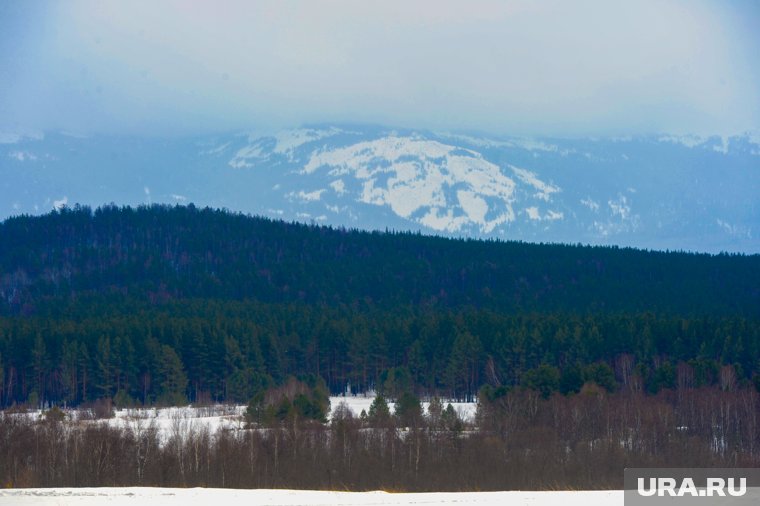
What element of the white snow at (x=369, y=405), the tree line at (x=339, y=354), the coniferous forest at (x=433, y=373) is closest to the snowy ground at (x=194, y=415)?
the white snow at (x=369, y=405)

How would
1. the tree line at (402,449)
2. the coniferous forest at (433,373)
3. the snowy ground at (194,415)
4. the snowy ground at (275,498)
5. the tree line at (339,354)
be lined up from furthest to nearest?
the tree line at (339,354)
the snowy ground at (194,415)
the coniferous forest at (433,373)
the tree line at (402,449)
the snowy ground at (275,498)

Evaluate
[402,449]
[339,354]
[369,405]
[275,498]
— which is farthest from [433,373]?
[275,498]

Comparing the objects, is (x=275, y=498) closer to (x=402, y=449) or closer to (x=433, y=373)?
(x=402, y=449)

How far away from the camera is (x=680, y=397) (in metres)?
95.8

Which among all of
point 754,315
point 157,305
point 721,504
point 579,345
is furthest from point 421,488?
point 157,305

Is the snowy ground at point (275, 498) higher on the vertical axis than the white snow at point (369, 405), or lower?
lower

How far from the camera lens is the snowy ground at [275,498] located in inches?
1762

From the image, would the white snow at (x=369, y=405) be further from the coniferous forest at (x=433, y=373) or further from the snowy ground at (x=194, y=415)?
the coniferous forest at (x=433, y=373)

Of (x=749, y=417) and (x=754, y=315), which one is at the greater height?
(x=754, y=315)

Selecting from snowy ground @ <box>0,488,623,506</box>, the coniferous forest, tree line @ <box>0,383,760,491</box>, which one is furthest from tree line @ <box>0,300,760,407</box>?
snowy ground @ <box>0,488,623,506</box>

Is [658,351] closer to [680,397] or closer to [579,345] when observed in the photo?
[579,345]

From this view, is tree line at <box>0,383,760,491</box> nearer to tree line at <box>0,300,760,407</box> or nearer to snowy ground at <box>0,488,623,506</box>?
snowy ground at <box>0,488,623,506</box>

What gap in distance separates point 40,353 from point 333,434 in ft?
187

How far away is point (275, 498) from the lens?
153 ft
